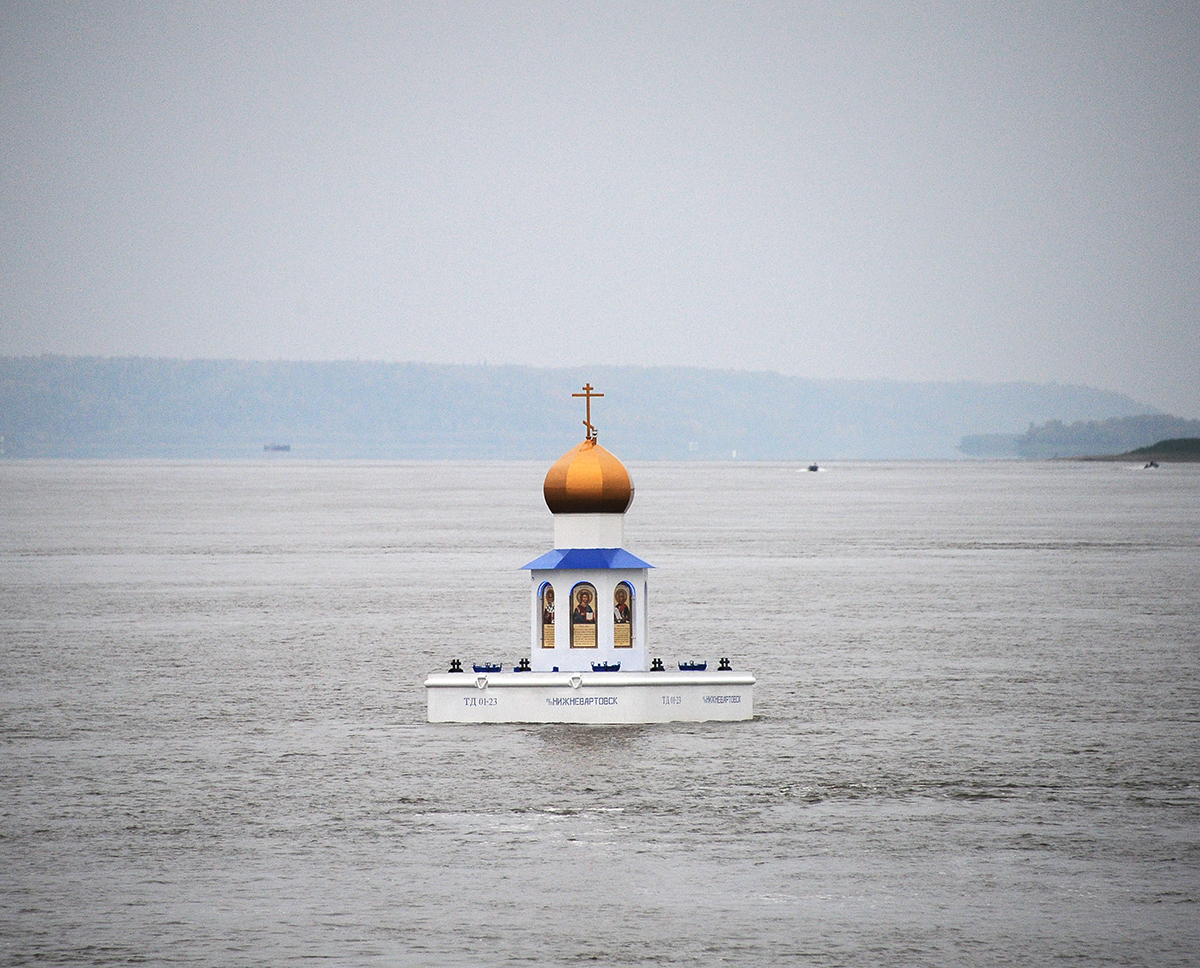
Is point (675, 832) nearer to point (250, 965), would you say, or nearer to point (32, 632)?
point (250, 965)

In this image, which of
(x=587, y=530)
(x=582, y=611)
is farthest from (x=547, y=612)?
(x=587, y=530)

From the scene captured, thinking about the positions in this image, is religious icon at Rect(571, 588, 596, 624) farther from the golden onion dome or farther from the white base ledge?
the golden onion dome

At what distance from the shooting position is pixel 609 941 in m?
21.6

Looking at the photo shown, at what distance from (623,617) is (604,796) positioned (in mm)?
6288

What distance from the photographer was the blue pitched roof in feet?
112

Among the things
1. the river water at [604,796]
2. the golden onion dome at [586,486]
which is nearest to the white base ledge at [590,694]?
the river water at [604,796]

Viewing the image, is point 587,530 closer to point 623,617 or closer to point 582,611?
point 582,611

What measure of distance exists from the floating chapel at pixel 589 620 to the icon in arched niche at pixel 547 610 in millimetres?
20

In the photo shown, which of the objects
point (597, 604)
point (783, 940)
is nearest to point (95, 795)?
point (597, 604)

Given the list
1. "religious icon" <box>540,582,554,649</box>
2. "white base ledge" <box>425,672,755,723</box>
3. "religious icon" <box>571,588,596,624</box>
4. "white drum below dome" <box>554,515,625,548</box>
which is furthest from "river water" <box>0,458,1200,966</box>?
"white drum below dome" <box>554,515,625,548</box>

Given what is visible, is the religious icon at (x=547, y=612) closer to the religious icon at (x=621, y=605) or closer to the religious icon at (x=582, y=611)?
the religious icon at (x=582, y=611)

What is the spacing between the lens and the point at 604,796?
28.8 metres

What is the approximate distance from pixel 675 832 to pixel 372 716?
12.7 m

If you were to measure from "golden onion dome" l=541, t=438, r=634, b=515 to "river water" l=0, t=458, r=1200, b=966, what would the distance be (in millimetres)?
4556
